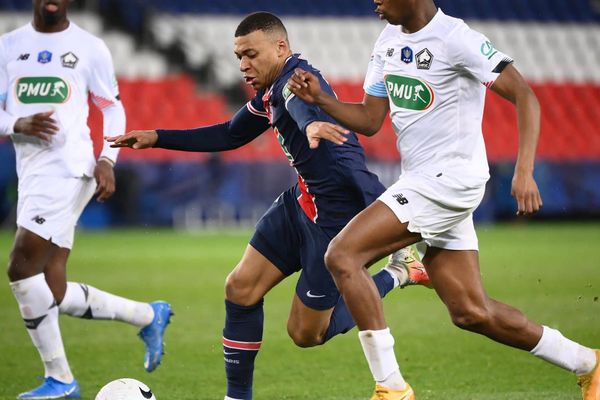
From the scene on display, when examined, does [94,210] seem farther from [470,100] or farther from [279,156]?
[470,100]

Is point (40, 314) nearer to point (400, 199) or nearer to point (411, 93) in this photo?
point (400, 199)

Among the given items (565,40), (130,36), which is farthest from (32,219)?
(565,40)

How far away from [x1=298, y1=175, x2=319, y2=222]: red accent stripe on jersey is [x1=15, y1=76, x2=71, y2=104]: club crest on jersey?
1.96 meters

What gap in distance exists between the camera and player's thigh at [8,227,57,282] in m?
6.22

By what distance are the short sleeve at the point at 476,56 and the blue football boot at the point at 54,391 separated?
119 inches

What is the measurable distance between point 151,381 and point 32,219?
130 cm

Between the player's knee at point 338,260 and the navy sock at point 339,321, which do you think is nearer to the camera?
the player's knee at point 338,260

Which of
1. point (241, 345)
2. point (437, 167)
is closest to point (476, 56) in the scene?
point (437, 167)

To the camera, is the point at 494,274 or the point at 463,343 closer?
the point at 463,343

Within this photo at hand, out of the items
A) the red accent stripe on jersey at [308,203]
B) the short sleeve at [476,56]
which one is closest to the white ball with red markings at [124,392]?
the red accent stripe on jersey at [308,203]

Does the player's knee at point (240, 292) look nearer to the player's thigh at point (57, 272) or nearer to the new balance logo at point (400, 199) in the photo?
the new balance logo at point (400, 199)

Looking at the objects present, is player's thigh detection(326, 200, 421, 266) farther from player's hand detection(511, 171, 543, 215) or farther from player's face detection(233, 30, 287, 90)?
player's face detection(233, 30, 287, 90)

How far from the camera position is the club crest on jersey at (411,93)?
4957 mm

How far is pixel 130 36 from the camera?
23547 millimetres
